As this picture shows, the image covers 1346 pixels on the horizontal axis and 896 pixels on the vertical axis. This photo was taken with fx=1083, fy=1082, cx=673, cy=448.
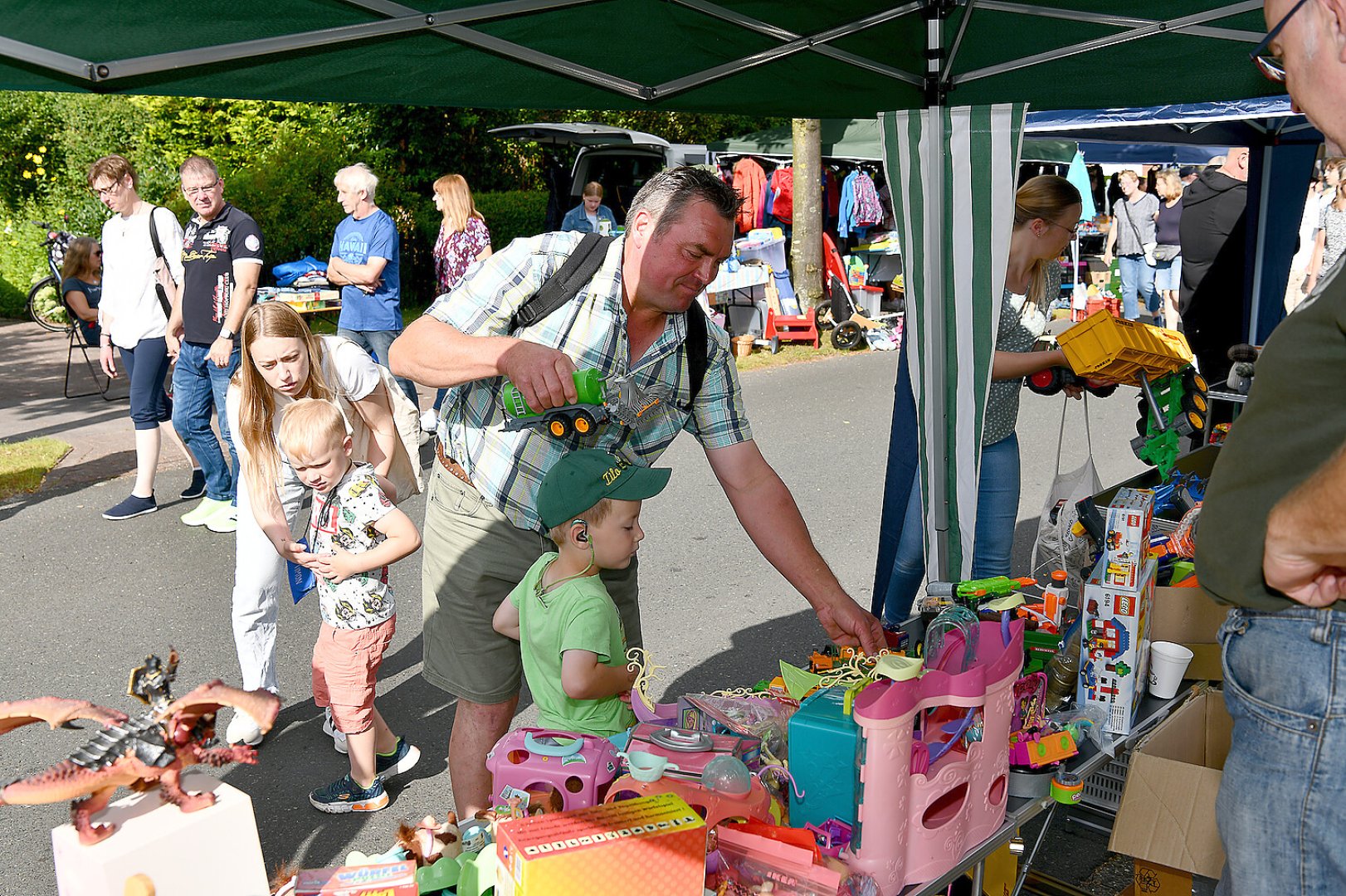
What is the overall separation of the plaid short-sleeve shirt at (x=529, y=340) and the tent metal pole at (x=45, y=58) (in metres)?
0.90

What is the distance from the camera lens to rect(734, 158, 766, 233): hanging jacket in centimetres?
1300

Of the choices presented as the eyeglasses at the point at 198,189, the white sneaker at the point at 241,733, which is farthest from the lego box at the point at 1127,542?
the eyeglasses at the point at 198,189

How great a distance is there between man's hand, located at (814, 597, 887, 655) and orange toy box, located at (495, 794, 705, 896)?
0.88 meters

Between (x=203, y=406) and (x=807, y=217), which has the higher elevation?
(x=807, y=217)

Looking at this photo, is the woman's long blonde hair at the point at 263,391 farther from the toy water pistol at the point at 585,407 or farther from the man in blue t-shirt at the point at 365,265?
the man in blue t-shirt at the point at 365,265

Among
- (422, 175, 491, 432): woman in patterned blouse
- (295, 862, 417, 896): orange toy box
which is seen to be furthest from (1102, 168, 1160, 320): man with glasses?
(295, 862, 417, 896): orange toy box

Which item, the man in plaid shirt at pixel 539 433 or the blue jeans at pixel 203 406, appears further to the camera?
the blue jeans at pixel 203 406

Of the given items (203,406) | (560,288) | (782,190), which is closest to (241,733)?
(560,288)

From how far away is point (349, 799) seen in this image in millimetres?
3342

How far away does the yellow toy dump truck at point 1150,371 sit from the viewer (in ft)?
11.2

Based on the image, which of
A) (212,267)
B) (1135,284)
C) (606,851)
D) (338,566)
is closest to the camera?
(606,851)

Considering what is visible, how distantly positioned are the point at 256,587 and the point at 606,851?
7.66 feet

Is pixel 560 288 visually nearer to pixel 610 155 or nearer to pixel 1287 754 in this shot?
pixel 1287 754

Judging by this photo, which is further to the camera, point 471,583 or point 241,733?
point 241,733
